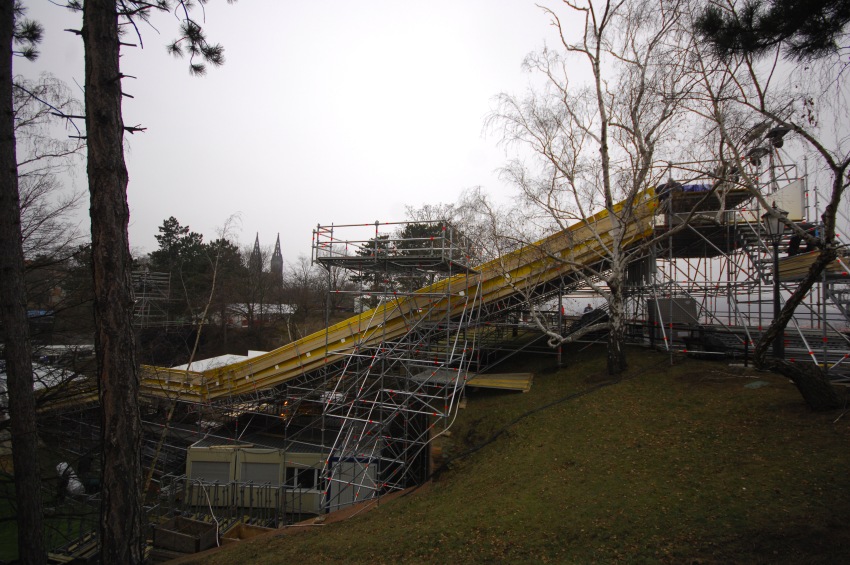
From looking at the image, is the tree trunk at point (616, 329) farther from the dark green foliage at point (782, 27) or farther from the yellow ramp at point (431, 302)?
the dark green foliage at point (782, 27)

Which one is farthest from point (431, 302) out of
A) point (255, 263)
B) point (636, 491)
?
point (255, 263)

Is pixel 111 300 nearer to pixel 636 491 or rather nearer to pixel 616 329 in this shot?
pixel 636 491

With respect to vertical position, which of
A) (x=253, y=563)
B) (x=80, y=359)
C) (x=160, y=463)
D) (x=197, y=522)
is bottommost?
(x=160, y=463)

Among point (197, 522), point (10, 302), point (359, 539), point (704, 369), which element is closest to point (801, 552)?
point (359, 539)

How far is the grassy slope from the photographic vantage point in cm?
464

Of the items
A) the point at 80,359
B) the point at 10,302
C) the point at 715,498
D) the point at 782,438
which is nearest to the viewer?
the point at 715,498

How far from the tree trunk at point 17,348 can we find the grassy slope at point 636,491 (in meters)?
2.76

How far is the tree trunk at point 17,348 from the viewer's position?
5.61m

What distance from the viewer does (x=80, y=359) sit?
769 centimetres

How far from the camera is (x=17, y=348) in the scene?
5812 millimetres

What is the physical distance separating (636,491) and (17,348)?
27.6 feet

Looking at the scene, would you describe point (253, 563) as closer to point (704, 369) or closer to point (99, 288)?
point (99, 288)

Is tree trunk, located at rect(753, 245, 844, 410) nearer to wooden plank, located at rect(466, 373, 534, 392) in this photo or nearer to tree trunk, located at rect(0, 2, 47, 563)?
wooden plank, located at rect(466, 373, 534, 392)

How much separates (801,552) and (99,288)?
23.7ft
